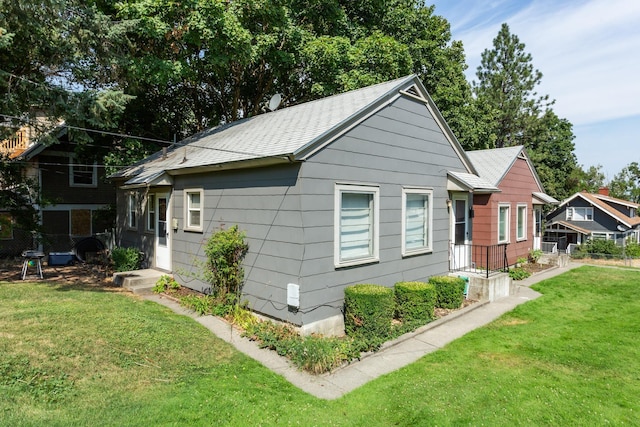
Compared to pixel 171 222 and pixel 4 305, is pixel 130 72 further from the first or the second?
pixel 4 305

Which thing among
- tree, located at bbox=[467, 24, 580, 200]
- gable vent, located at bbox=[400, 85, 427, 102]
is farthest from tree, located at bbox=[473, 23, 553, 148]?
gable vent, located at bbox=[400, 85, 427, 102]

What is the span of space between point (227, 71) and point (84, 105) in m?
8.29

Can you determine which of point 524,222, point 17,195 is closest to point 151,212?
point 17,195

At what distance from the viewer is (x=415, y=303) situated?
7871 mm

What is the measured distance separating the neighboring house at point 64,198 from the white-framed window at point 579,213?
40.4 metres

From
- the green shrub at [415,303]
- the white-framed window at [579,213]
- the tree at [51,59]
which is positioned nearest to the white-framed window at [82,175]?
the tree at [51,59]

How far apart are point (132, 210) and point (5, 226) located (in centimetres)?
820

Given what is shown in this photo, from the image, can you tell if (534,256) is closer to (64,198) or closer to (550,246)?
(550,246)

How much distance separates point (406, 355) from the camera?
20.9ft

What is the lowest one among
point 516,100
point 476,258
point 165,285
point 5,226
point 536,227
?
point 165,285

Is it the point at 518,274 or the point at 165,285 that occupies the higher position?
the point at 165,285

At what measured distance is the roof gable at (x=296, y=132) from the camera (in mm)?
6901

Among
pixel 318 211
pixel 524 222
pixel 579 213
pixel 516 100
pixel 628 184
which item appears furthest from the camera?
pixel 628 184

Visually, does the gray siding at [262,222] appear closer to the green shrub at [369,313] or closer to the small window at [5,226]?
the green shrub at [369,313]
